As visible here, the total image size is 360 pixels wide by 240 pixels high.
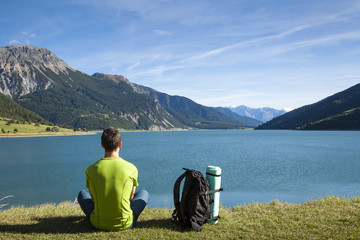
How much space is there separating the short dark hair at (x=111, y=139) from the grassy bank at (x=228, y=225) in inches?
88.0

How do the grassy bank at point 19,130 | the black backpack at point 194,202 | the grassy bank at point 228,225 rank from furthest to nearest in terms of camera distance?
1. the grassy bank at point 19,130
2. the black backpack at point 194,202
3. the grassy bank at point 228,225

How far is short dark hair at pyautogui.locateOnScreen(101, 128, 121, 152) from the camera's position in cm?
611

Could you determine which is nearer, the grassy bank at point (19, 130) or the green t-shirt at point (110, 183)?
the green t-shirt at point (110, 183)

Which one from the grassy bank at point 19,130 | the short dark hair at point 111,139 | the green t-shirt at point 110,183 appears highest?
the short dark hair at point 111,139

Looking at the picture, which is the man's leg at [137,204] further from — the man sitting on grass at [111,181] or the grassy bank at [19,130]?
the grassy bank at [19,130]

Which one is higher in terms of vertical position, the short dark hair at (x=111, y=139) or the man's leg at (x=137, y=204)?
the short dark hair at (x=111, y=139)

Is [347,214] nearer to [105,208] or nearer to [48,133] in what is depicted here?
[105,208]

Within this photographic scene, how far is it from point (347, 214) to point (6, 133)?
165 m

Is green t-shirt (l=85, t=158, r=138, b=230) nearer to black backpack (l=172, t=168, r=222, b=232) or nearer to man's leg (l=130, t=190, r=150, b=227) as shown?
man's leg (l=130, t=190, r=150, b=227)

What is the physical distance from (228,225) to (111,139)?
4178 millimetres

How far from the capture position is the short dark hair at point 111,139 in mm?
6109

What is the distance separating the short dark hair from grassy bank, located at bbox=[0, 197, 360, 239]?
88.0 inches

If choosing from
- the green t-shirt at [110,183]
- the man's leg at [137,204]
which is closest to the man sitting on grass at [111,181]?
the green t-shirt at [110,183]

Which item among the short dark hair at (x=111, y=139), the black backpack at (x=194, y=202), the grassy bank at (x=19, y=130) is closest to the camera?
the short dark hair at (x=111, y=139)
